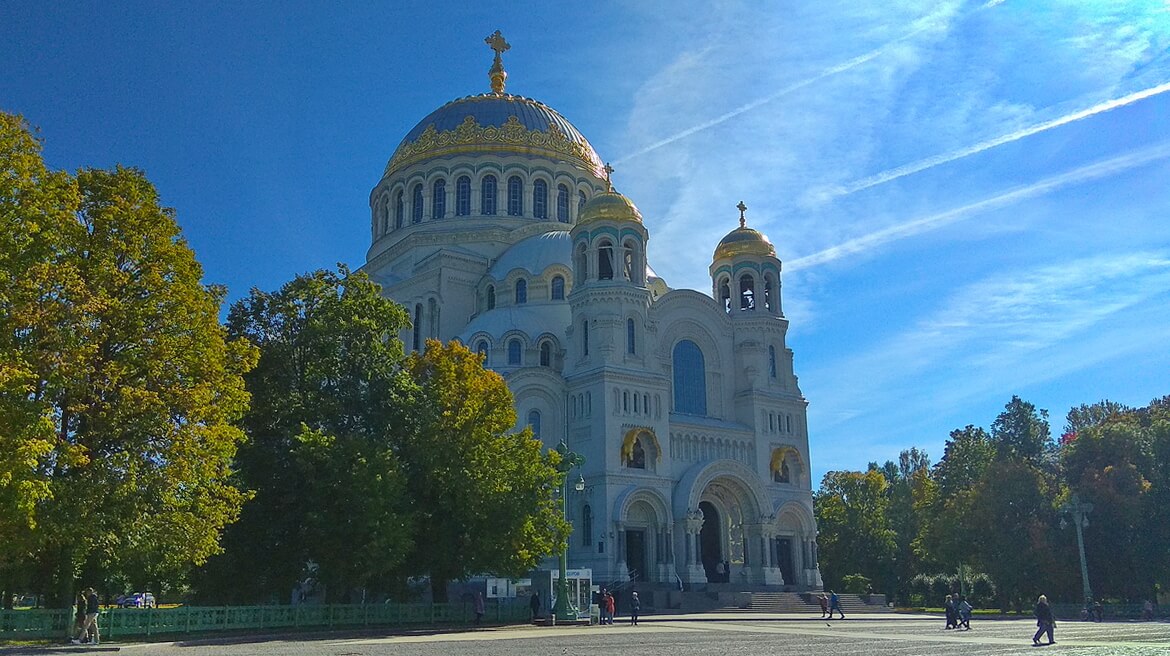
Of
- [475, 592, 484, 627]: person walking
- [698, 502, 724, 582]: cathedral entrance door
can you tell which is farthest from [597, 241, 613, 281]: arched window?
[475, 592, 484, 627]: person walking

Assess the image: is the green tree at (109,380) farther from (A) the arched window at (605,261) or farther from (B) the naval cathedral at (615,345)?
(A) the arched window at (605,261)

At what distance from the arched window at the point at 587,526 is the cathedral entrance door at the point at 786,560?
9397 millimetres

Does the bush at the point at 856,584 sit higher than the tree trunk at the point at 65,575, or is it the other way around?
the tree trunk at the point at 65,575

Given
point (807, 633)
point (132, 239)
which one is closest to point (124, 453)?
point (132, 239)

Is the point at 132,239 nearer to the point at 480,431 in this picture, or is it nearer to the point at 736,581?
the point at 480,431

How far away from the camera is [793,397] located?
4753 centimetres

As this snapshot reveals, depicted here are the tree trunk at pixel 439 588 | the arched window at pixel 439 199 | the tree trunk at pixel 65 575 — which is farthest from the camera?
the arched window at pixel 439 199

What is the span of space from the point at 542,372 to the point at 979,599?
24676 millimetres

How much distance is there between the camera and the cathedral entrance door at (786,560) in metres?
44.7

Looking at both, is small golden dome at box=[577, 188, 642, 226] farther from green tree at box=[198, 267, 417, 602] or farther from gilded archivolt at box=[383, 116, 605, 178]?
green tree at box=[198, 267, 417, 602]

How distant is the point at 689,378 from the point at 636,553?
8857mm

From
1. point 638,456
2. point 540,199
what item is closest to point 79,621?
point 638,456

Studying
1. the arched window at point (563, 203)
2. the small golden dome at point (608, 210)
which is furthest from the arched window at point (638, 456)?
the arched window at point (563, 203)

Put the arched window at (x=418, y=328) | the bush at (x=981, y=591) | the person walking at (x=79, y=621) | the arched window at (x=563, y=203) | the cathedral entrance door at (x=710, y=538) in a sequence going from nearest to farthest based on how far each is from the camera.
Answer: the person walking at (x=79, y=621)
the cathedral entrance door at (x=710, y=538)
the bush at (x=981, y=591)
the arched window at (x=418, y=328)
the arched window at (x=563, y=203)
